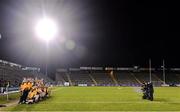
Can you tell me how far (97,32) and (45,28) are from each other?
15.1m

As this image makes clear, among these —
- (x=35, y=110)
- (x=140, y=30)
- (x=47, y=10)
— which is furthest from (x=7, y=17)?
(x=35, y=110)

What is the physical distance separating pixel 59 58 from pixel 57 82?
7.36m

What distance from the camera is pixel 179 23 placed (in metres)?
87.8

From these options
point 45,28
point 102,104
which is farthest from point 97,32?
point 102,104

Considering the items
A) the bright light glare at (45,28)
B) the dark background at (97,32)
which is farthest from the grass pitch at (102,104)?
the bright light glare at (45,28)

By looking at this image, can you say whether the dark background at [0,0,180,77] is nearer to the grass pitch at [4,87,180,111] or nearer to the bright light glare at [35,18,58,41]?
the bright light glare at [35,18,58,41]

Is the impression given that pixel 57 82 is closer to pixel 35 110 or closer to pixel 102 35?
pixel 102 35

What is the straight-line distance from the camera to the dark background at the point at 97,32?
7456cm

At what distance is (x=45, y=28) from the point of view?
81125 mm

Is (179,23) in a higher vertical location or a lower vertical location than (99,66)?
higher

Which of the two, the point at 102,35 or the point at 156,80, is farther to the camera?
the point at 156,80

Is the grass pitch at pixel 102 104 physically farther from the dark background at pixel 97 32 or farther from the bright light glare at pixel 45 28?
the bright light glare at pixel 45 28

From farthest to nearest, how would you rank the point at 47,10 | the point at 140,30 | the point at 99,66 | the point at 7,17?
the point at 99,66 → the point at 140,30 → the point at 47,10 → the point at 7,17

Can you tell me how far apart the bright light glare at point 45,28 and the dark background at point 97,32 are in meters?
1.49
